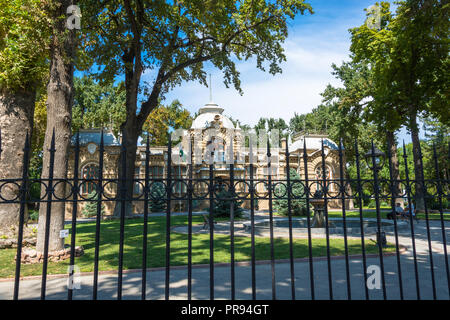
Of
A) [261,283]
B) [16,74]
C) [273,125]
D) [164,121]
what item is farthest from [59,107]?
[273,125]

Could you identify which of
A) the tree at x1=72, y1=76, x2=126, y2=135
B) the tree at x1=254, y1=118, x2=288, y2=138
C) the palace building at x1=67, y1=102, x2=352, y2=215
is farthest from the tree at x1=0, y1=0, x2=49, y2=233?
the tree at x1=254, y1=118, x2=288, y2=138

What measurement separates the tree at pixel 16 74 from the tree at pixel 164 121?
2452cm

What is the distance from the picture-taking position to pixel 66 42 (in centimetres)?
761

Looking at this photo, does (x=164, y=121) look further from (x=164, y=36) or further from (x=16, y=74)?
(x=16, y=74)

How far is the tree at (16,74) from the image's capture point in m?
8.15

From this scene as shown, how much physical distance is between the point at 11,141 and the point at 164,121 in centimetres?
2819

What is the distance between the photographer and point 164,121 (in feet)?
119

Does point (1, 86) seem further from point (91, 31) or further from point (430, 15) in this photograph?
point (430, 15)

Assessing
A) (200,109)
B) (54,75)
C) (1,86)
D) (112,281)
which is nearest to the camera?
(112,281)

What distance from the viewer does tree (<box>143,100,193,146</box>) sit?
34875mm

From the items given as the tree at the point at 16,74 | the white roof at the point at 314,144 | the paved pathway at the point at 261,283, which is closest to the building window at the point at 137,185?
the paved pathway at the point at 261,283

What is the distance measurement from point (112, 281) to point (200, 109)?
33.6 meters
